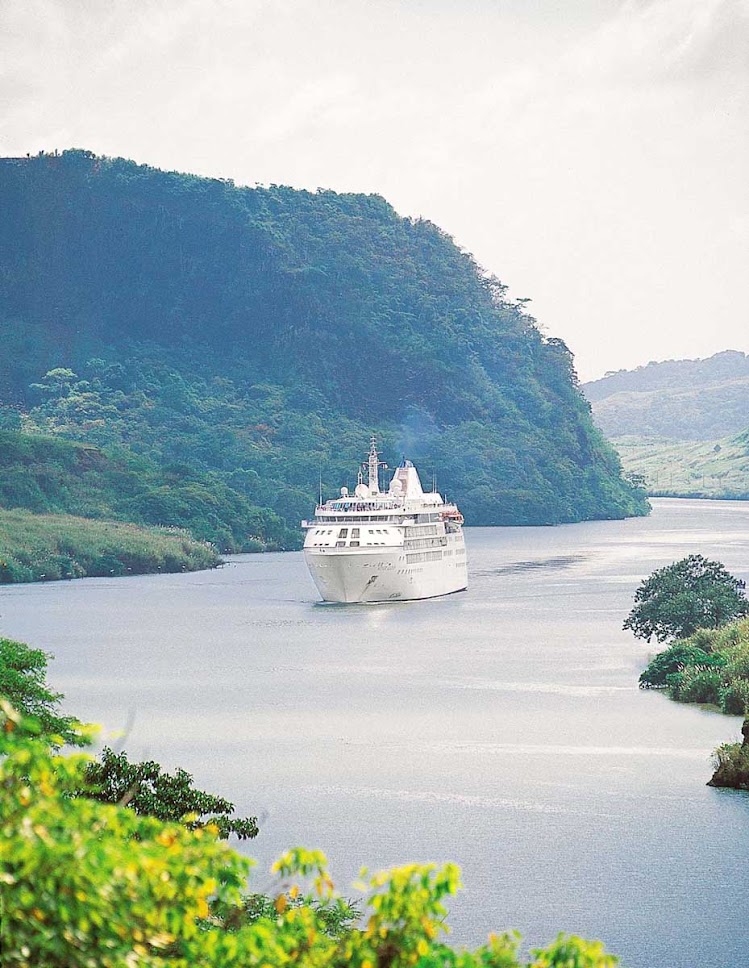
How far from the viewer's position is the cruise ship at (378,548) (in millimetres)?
58188

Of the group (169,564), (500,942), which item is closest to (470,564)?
(169,564)

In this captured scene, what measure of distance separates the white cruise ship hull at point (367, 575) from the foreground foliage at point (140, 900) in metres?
50.3

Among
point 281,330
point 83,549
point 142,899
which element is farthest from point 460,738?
point 281,330

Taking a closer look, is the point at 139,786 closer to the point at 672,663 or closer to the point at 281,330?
the point at 672,663

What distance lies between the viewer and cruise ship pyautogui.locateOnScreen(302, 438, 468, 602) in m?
58.2

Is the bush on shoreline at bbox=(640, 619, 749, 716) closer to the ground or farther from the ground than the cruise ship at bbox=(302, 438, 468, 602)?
closer to the ground

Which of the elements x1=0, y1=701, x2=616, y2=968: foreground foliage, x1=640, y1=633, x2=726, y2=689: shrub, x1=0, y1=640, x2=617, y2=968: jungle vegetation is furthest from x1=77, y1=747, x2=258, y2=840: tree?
x1=640, y1=633, x2=726, y2=689: shrub

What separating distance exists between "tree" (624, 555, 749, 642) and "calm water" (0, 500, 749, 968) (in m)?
1.27

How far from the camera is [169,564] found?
81875mm

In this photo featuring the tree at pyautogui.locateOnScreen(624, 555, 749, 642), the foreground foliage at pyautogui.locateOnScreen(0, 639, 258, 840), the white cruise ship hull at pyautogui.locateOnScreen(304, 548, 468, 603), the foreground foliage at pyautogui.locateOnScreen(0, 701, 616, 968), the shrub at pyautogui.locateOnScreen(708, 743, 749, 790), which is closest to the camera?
the foreground foliage at pyautogui.locateOnScreen(0, 701, 616, 968)

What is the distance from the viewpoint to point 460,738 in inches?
1297

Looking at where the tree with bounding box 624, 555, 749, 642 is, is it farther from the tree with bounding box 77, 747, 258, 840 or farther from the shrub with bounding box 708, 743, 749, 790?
the tree with bounding box 77, 747, 258, 840

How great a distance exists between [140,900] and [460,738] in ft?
87.5

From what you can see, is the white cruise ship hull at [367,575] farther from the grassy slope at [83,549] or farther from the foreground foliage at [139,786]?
the foreground foliage at [139,786]
